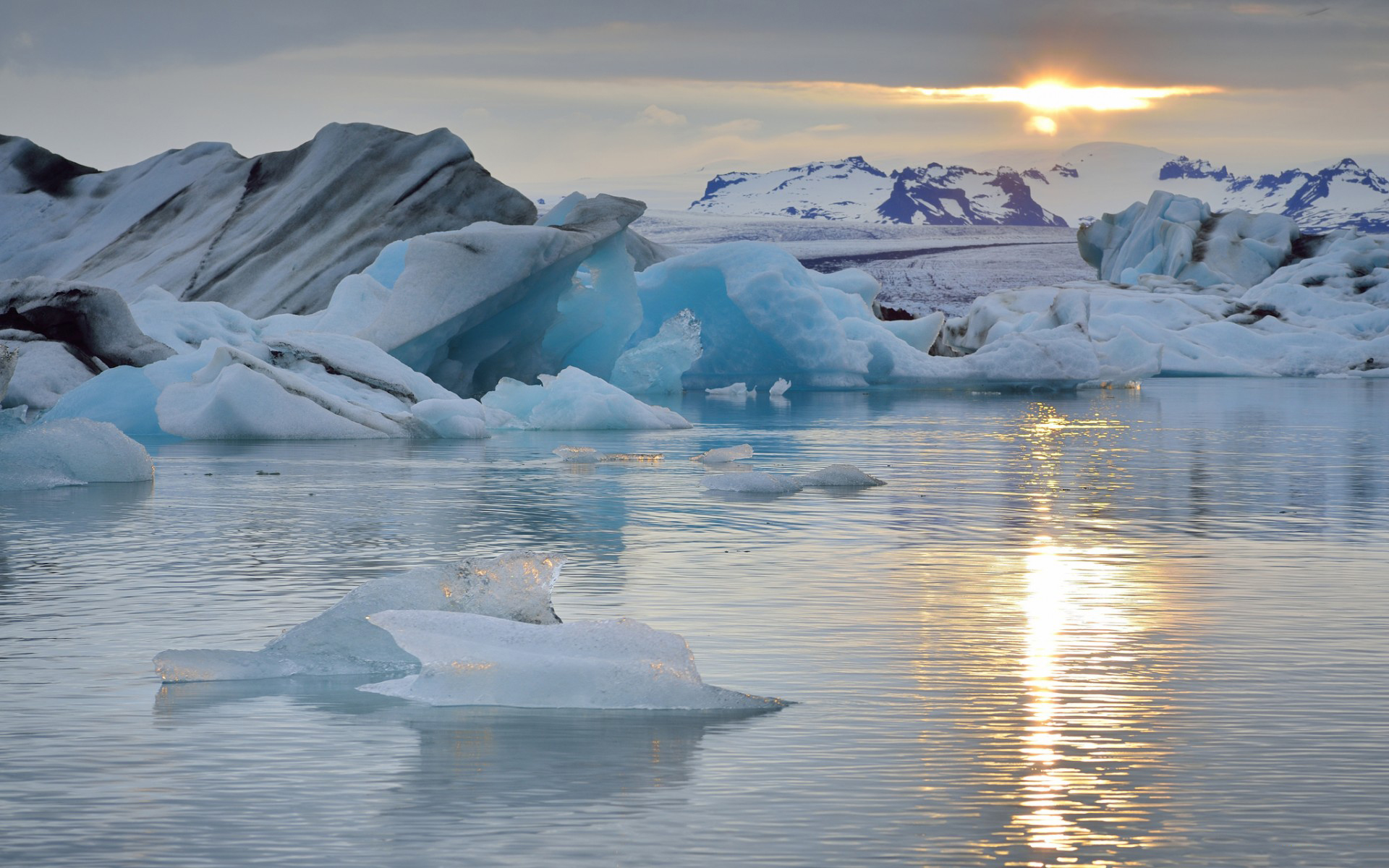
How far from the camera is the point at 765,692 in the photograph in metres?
4.44

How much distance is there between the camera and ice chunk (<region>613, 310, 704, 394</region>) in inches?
1073

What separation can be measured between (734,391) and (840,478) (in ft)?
58.1

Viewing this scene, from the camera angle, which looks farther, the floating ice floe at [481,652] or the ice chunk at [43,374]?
the ice chunk at [43,374]

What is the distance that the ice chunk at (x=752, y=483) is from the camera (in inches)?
410

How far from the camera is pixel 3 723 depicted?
13.4 feet

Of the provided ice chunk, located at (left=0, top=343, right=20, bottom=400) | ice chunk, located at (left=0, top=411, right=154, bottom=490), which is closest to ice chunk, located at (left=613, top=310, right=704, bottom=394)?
ice chunk, located at (left=0, top=411, right=154, bottom=490)

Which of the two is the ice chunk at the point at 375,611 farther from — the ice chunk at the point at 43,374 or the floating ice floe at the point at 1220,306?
the floating ice floe at the point at 1220,306

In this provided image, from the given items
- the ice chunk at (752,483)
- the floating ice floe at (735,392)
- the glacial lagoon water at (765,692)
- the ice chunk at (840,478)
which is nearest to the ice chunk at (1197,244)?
the floating ice floe at (735,392)

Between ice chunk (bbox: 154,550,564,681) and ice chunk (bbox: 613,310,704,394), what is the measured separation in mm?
22043

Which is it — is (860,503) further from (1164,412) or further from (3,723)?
(1164,412)

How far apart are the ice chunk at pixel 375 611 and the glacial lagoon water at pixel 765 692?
0.33 feet


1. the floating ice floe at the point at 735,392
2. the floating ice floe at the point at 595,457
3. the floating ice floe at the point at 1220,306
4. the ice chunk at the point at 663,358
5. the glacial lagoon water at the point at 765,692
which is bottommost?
the glacial lagoon water at the point at 765,692

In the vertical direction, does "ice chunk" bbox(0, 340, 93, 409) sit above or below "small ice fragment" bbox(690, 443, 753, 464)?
above

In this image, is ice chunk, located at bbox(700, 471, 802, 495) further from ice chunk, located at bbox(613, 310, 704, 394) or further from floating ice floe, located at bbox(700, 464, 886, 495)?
ice chunk, located at bbox(613, 310, 704, 394)
